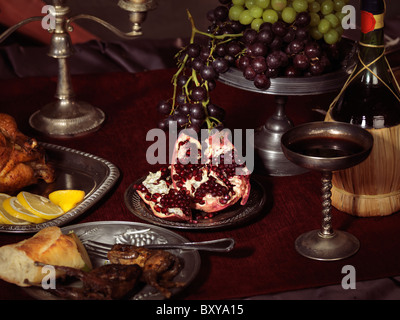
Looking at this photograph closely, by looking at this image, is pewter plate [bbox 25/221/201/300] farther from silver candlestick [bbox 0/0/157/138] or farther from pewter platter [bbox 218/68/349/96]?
silver candlestick [bbox 0/0/157/138]

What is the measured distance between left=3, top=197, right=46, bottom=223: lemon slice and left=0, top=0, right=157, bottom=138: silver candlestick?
18.5 inches

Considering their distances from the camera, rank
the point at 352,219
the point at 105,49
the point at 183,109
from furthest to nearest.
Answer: the point at 105,49, the point at 183,109, the point at 352,219

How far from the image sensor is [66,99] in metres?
2.01

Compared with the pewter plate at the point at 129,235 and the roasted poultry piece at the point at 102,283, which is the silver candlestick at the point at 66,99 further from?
the roasted poultry piece at the point at 102,283

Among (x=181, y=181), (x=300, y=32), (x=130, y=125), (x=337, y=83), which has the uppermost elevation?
(x=300, y=32)

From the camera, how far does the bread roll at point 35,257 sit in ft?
3.93

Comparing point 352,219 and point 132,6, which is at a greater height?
point 132,6

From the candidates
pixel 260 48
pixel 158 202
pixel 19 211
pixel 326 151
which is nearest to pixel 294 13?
pixel 260 48

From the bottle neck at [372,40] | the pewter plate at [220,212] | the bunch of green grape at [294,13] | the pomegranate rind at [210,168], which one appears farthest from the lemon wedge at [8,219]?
the bottle neck at [372,40]

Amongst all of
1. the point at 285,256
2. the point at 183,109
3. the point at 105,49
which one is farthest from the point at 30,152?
the point at 105,49

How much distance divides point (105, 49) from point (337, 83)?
1.28m

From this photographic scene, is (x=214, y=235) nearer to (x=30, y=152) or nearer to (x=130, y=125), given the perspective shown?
(x=30, y=152)

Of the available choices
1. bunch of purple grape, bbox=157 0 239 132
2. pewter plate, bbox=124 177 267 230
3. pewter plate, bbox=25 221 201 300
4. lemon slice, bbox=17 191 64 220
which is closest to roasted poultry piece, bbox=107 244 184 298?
pewter plate, bbox=25 221 201 300

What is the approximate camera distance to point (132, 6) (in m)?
1.77
